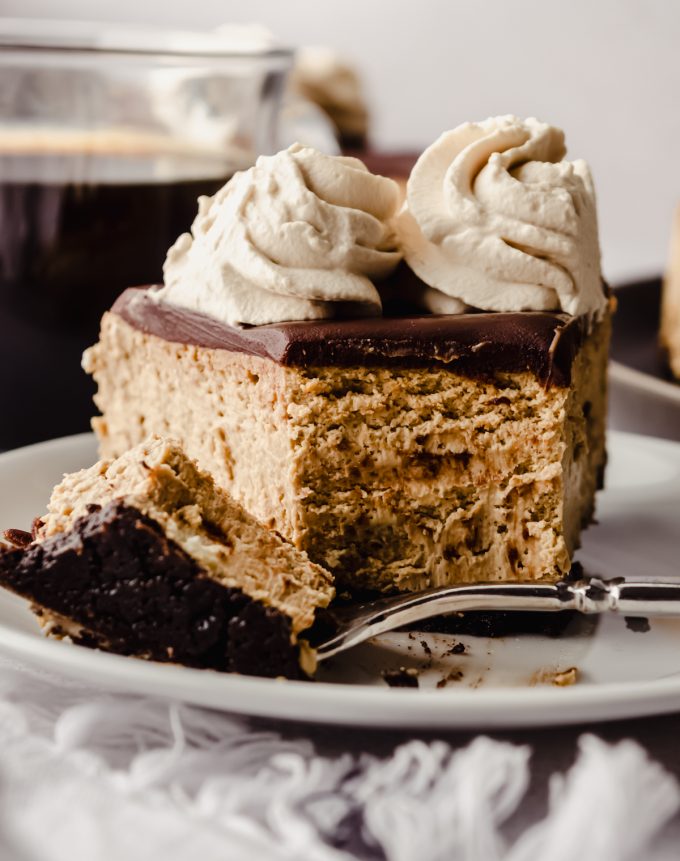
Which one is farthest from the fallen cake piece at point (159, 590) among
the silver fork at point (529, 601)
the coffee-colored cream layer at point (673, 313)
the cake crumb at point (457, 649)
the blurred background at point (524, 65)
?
the blurred background at point (524, 65)

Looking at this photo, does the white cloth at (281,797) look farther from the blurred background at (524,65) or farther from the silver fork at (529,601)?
the blurred background at (524,65)

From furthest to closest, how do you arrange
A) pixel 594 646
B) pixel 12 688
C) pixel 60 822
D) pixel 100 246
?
1. pixel 100 246
2. pixel 594 646
3. pixel 12 688
4. pixel 60 822

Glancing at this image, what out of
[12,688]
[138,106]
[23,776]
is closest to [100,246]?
[138,106]

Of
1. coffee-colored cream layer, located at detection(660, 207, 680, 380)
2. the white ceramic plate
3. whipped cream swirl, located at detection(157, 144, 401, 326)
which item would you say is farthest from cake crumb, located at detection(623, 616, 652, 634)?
coffee-colored cream layer, located at detection(660, 207, 680, 380)

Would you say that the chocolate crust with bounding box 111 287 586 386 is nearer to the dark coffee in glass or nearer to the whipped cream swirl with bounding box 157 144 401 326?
the whipped cream swirl with bounding box 157 144 401 326

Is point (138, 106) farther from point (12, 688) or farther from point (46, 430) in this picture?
point (12, 688)

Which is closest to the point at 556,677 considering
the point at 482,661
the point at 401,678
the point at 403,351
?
the point at 482,661

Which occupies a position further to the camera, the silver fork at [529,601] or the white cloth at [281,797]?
the silver fork at [529,601]
